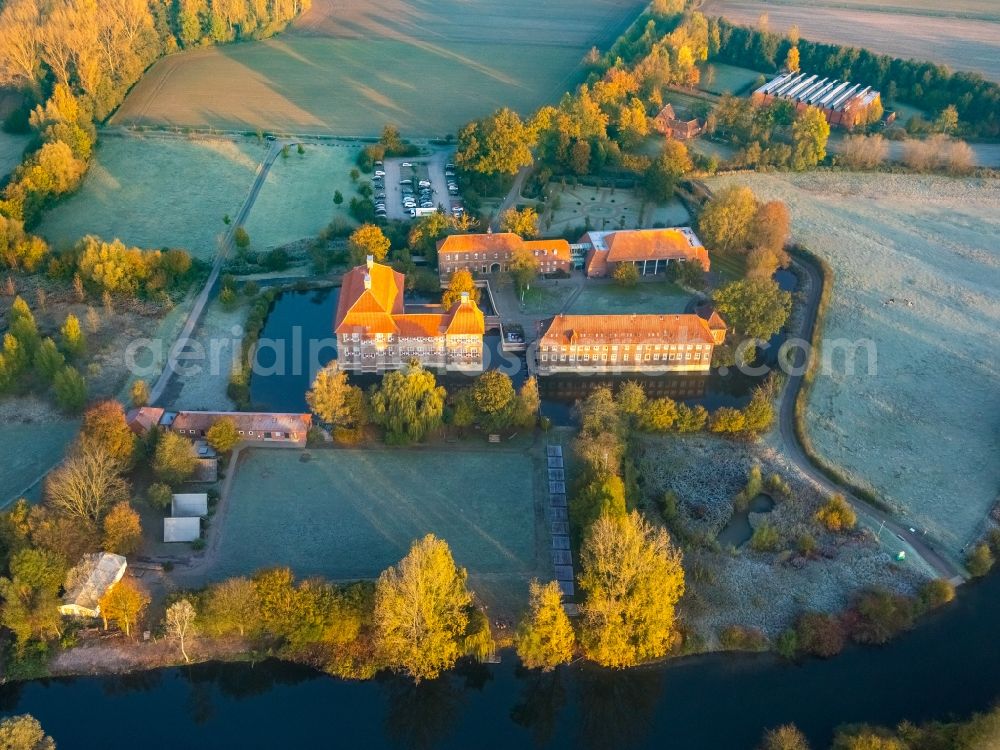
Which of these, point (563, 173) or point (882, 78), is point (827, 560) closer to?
point (563, 173)

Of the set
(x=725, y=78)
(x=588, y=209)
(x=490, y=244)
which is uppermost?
(x=725, y=78)

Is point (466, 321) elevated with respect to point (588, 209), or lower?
lower

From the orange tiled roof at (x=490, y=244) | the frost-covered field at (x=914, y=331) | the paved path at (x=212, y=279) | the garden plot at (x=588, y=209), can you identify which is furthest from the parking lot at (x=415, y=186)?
the frost-covered field at (x=914, y=331)

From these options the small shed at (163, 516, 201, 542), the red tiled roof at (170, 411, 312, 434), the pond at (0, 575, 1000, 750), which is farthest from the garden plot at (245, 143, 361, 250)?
the pond at (0, 575, 1000, 750)

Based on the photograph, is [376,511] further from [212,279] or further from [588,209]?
[588,209]

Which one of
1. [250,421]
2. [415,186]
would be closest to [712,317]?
[250,421]

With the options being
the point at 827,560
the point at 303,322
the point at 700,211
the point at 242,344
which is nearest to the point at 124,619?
the point at 242,344

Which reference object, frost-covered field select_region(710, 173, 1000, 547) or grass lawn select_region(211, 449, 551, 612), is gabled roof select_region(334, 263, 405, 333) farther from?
frost-covered field select_region(710, 173, 1000, 547)
